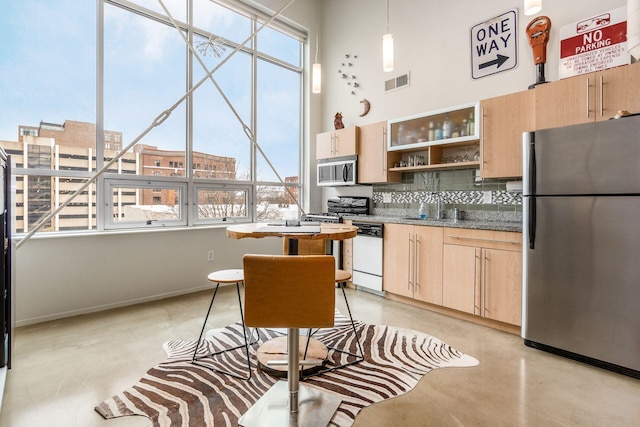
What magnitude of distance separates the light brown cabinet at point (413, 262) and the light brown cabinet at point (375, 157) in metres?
0.73

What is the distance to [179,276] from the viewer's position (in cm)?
366

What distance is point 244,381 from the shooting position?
1.95 m

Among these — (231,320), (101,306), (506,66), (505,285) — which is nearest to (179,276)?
(101,306)

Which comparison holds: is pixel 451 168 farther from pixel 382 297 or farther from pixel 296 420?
pixel 296 420

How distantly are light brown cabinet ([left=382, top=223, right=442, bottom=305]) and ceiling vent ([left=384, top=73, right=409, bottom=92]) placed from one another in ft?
6.03

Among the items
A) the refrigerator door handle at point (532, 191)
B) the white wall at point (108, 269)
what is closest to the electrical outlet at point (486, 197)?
the refrigerator door handle at point (532, 191)

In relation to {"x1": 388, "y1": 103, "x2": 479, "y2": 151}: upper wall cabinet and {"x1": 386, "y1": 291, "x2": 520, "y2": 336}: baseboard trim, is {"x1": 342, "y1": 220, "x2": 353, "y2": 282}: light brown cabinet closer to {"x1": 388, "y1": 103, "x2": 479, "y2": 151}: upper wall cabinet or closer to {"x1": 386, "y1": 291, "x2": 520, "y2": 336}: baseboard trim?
{"x1": 386, "y1": 291, "x2": 520, "y2": 336}: baseboard trim

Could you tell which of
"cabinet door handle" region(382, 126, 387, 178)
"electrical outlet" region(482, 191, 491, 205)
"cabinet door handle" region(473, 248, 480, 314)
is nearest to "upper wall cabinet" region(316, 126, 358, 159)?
"cabinet door handle" region(382, 126, 387, 178)

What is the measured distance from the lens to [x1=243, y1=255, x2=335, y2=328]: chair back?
140 cm

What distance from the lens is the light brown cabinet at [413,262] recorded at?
315 centimetres

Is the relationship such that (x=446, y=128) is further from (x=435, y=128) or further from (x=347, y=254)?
(x=347, y=254)

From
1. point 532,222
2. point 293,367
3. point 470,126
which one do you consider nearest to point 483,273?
point 532,222

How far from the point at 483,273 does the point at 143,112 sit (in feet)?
12.3

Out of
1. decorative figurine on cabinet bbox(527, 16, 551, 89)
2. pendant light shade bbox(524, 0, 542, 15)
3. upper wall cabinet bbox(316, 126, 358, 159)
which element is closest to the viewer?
pendant light shade bbox(524, 0, 542, 15)
